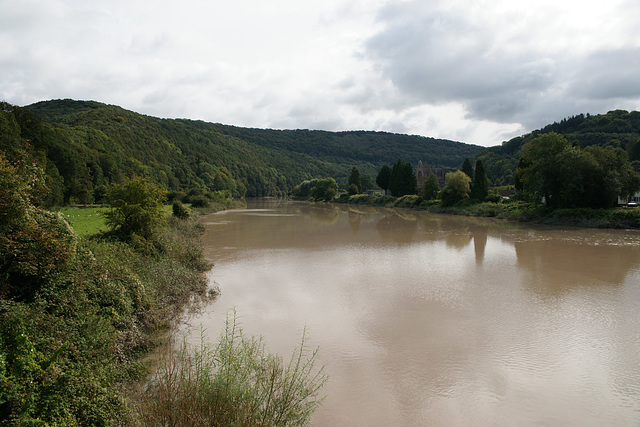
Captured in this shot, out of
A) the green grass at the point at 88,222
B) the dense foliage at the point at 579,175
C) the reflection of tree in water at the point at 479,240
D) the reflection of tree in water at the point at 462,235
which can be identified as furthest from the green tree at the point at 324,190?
the green grass at the point at 88,222

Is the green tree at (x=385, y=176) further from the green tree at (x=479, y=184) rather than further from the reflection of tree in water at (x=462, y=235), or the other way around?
the reflection of tree in water at (x=462, y=235)

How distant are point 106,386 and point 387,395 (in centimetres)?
355

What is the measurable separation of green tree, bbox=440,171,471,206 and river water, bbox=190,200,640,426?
78.6 feet

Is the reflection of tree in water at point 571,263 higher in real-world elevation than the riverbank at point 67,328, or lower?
lower

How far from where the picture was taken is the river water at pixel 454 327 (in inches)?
207

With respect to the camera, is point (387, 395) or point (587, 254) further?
point (587, 254)

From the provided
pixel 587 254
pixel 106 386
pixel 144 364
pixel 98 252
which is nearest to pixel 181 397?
pixel 106 386

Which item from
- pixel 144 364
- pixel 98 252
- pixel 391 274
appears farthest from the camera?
pixel 391 274

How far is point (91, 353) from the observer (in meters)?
4.59

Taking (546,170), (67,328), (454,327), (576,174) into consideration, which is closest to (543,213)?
(546,170)

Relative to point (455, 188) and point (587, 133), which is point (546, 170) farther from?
point (587, 133)

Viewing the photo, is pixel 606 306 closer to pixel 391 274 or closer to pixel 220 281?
pixel 391 274

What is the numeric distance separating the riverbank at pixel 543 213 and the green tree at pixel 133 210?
26.4 m

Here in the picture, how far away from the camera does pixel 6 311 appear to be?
4293 mm
